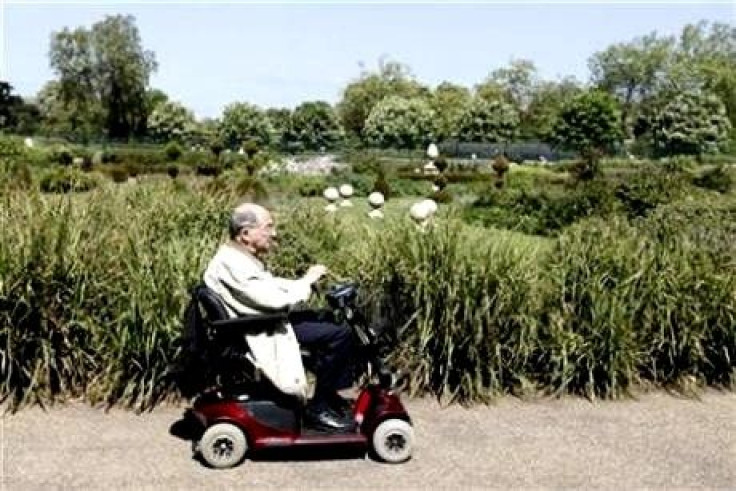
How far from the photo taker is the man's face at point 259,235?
4309 mm

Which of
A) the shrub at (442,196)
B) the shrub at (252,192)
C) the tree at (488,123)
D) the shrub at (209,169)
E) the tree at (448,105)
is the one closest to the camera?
the shrub at (252,192)

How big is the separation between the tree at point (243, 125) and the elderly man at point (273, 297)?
60.5 meters

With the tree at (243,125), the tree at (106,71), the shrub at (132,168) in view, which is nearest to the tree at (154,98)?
the tree at (106,71)

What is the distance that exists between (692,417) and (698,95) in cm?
5800

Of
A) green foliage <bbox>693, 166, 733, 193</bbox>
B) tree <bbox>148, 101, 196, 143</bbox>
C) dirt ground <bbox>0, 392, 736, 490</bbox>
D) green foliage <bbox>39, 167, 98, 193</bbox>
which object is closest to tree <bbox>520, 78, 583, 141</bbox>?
tree <bbox>148, 101, 196, 143</bbox>

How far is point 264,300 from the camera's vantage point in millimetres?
4207

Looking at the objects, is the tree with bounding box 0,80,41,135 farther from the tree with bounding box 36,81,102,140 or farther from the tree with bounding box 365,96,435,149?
the tree with bounding box 365,96,435,149

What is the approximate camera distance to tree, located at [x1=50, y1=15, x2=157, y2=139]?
67062mm

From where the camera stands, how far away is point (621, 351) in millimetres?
5602

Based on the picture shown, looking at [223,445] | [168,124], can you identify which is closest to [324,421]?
[223,445]

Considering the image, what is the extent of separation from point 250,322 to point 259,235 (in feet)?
1.41

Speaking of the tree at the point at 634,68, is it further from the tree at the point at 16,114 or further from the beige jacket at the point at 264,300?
the beige jacket at the point at 264,300

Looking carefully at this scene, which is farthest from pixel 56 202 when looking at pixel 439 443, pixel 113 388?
pixel 439 443

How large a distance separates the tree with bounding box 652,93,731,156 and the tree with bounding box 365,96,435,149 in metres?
15.9
